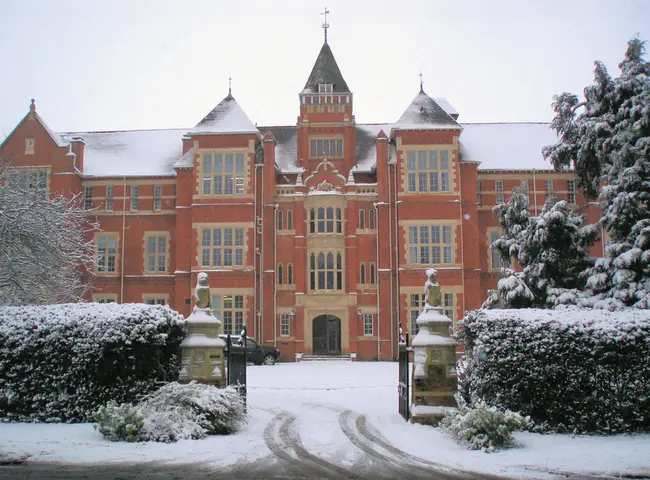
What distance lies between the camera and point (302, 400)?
17.0 meters

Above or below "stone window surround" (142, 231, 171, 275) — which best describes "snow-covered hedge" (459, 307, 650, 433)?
below

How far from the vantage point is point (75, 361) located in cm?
1195

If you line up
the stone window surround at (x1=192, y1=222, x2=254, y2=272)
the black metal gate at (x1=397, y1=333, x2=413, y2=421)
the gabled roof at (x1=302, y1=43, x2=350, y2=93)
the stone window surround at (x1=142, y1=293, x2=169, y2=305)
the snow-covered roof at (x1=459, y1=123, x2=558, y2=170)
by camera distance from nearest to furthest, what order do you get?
the black metal gate at (x1=397, y1=333, x2=413, y2=421) < the stone window surround at (x1=192, y1=222, x2=254, y2=272) < the stone window surround at (x1=142, y1=293, x2=169, y2=305) < the snow-covered roof at (x1=459, y1=123, x2=558, y2=170) < the gabled roof at (x1=302, y1=43, x2=350, y2=93)

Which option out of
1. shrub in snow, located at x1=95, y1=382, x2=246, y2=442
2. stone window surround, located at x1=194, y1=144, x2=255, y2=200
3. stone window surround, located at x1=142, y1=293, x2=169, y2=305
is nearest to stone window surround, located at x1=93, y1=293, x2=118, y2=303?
stone window surround, located at x1=142, y1=293, x2=169, y2=305

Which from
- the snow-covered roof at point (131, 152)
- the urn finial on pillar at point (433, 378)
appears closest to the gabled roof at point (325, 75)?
the snow-covered roof at point (131, 152)

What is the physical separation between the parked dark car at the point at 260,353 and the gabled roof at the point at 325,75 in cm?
1556

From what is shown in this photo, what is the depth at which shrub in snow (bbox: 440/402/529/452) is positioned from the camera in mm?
10219

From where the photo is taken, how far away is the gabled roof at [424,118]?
35.1 m

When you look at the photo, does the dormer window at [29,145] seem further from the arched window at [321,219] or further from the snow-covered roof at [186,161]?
the arched window at [321,219]

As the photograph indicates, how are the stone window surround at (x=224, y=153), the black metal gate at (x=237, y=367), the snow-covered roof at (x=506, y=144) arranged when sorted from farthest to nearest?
1. the snow-covered roof at (x=506, y=144)
2. the stone window surround at (x=224, y=153)
3. the black metal gate at (x=237, y=367)

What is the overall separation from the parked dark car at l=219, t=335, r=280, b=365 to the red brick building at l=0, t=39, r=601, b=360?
2568 mm

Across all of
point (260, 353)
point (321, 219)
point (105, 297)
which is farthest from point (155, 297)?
point (321, 219)

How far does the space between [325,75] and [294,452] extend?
31.1m

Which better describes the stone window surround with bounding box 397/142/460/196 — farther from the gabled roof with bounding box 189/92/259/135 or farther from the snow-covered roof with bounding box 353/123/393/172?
the gabled roof with bounding box 189/92/259/135
